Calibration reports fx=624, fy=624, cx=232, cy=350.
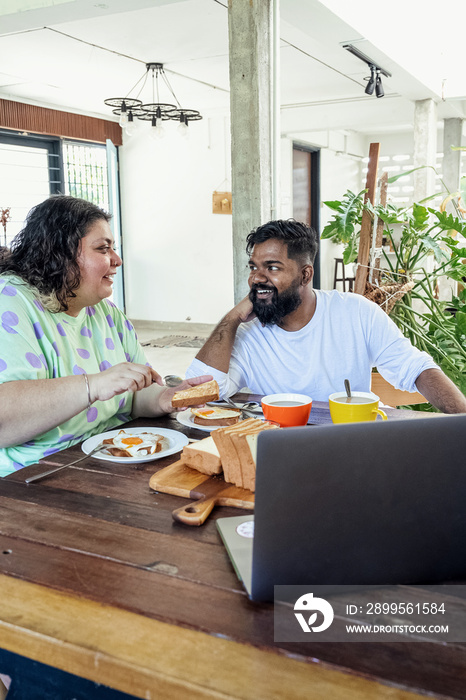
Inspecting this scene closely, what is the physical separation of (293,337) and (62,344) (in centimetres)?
80

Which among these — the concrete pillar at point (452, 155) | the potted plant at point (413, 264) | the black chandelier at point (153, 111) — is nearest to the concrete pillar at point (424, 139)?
the concrete pillar at point (452, 155)

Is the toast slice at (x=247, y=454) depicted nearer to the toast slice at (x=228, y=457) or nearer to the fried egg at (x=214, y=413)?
the toast slice at (x=228, y=457)

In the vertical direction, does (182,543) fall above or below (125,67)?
below

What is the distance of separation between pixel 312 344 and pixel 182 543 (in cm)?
124

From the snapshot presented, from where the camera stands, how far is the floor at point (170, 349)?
21.4ft

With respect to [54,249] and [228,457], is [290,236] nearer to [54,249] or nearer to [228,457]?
[54,249]

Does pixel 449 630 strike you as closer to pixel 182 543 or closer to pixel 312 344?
pixel 182 543

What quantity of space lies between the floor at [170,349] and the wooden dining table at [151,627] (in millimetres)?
4896

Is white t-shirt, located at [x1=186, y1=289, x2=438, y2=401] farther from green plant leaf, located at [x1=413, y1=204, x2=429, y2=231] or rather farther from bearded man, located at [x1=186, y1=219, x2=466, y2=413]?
green plant leaf, located at [x1=413, y1=204, x2=429, y2=231]

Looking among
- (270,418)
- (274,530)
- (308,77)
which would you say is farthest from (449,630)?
(308,77)

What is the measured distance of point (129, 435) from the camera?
1535mm

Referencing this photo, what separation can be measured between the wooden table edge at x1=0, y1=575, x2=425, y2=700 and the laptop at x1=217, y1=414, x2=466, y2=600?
0.36 feet

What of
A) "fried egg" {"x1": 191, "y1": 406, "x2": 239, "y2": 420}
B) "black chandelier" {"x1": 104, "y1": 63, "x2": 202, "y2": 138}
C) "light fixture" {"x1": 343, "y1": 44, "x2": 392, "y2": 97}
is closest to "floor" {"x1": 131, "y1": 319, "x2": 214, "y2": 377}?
"black chandelier" {"x1": 104, "y1": 63, "x2": 202, "y2": 138}

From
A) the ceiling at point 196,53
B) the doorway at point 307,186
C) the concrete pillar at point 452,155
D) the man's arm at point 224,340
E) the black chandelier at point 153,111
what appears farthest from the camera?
the doorway at point 307,186
